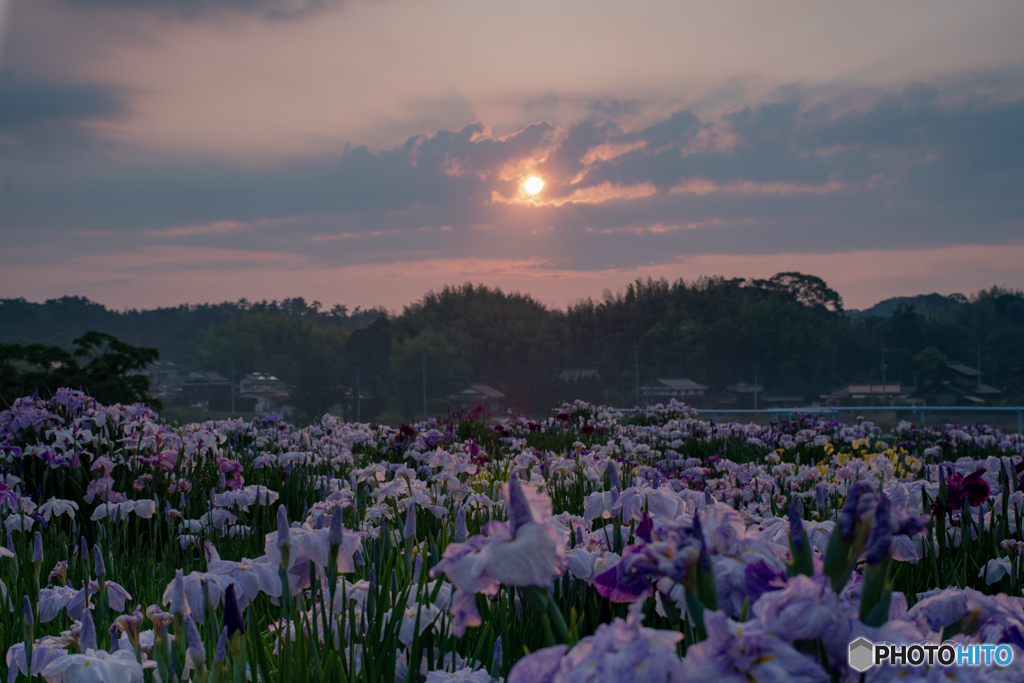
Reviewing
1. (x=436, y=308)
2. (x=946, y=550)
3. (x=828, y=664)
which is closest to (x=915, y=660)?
(x=828, y=664)

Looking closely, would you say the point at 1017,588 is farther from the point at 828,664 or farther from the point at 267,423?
the point at 267,423

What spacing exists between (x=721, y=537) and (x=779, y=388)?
91.8 metres

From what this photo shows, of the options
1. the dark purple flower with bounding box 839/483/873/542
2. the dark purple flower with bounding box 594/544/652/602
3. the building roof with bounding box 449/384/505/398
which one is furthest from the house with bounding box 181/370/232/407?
the dark purple flower with bounding box 839/483/873/542

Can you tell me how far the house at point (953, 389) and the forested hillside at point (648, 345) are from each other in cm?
302

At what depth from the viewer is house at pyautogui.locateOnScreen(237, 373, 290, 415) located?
10362 cm

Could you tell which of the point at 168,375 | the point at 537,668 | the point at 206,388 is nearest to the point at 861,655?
the point at 537,668

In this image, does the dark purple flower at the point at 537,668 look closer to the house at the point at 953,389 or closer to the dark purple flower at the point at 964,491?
the dark purple flower at the point at 964,491

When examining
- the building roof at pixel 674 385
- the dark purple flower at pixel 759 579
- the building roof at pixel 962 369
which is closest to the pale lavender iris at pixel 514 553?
the dark purple flower at pixel 759 579

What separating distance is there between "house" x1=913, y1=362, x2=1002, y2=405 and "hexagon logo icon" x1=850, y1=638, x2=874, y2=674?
307ft

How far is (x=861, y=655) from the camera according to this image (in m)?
0.87

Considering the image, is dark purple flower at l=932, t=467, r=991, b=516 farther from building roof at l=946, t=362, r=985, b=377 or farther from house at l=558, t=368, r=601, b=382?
building roof at l=946, t=362, r=985, b=377

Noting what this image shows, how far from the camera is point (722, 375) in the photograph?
87.8 m
